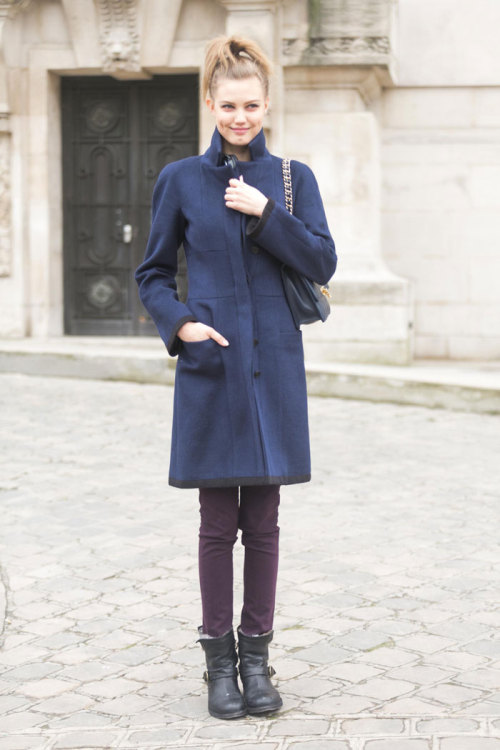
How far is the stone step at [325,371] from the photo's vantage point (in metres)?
9.67

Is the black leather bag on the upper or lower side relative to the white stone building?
lower

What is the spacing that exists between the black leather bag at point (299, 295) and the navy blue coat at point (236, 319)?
20 mm

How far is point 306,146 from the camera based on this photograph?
11734mm

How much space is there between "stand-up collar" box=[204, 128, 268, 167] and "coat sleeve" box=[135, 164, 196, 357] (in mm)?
114

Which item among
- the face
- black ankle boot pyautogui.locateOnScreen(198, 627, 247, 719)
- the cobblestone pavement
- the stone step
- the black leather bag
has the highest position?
the face

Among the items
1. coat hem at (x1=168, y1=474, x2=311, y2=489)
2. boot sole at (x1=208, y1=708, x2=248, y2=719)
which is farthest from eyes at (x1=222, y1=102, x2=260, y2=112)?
boot sole at (x1=208, y1=708, x2=248, y2=719)

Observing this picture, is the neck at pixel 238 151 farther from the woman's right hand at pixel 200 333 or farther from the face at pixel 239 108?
the woman's right hand at pixel 200 333

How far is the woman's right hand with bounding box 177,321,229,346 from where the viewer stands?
3.22 metres

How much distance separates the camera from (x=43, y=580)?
4.67m

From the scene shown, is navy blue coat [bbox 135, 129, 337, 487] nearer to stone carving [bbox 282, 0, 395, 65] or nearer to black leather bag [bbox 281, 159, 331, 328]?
black leather bag [bbox 281, 159, 331, 328]

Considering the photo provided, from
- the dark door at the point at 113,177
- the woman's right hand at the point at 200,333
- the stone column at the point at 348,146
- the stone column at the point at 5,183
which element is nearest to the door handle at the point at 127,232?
the dark door at the point at 113,177

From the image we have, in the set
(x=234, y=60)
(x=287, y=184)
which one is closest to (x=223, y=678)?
(x=287, y=184)

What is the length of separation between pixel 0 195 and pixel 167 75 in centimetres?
203

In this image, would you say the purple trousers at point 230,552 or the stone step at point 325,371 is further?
the stone step at point 325,371
